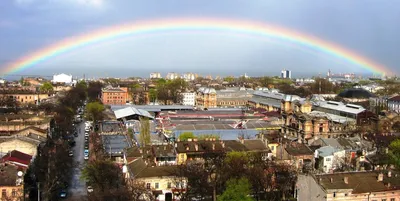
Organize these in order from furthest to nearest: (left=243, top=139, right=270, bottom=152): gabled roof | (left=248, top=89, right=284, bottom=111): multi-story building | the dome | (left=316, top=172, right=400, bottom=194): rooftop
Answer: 1. the dome
2. (left=248, top=89, right=284, bottom=111): multi-story building
3. (left=243, top=139, right=270, bottom=152): gabled roof
4. (left=316, top=172, right=400, bottom=194): rooftop

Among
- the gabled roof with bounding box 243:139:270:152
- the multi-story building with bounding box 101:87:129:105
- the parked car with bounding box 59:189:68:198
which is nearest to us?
the parked car with bounding box 59:189:68:198

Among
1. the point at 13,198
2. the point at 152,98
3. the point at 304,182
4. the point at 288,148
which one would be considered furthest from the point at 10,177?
the point at 152,98

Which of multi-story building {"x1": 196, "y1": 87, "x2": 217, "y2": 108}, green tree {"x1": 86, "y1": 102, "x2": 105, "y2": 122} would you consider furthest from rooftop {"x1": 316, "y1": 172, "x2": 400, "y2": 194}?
multi-story building {"x1": 196, "y1": 87, "x2": 217, "y2": 108}

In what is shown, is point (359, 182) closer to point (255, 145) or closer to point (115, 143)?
point (255, 145)

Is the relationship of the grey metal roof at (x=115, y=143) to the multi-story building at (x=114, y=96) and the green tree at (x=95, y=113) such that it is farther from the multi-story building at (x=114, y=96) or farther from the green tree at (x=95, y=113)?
the multi-story building at (x=114, y=96)

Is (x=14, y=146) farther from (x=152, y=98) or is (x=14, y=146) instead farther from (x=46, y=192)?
(x=152, y=98)

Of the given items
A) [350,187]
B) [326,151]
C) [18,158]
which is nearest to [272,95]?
[326,151]

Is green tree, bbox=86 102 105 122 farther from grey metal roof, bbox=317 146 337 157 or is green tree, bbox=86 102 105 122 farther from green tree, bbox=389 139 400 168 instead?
green tree, bbox=389 139 400 168

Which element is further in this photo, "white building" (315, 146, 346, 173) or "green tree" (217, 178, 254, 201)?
"white building" (315, 146, 346, 173)
